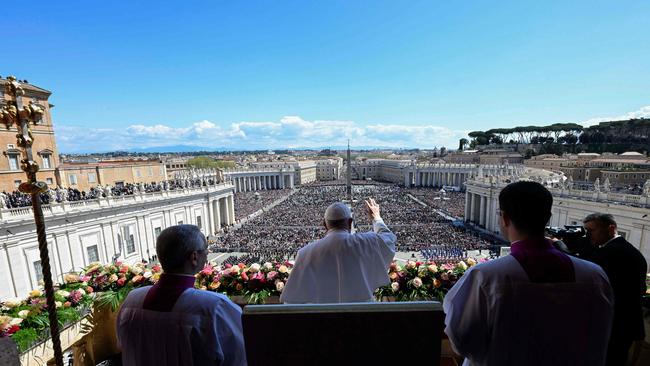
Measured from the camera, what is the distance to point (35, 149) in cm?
2445

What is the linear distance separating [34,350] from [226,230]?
105 feet

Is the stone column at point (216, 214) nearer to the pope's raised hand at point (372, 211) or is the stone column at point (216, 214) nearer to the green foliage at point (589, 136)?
the pope's raised hand at point (372, 211)

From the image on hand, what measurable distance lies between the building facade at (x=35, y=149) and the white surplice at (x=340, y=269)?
91.7ft

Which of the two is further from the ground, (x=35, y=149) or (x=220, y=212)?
(x=35, y=149)

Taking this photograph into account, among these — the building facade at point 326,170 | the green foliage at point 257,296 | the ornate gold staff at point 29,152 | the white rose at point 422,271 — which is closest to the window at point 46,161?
the ornate gold staff at point 29,152

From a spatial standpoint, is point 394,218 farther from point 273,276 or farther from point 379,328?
point 379,328

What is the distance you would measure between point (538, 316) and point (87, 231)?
978 inches

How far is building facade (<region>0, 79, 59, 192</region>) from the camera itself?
73.0ft

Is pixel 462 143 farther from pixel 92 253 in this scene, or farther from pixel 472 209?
pixel 92 253

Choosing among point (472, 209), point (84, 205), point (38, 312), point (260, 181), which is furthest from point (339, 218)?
point (260, 181)

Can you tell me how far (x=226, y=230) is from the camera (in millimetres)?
35281

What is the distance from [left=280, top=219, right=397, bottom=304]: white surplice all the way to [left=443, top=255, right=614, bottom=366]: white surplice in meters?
1.51

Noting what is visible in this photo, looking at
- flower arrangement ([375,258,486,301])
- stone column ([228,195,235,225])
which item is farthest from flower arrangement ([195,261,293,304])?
stone column ([228,195,235,225])

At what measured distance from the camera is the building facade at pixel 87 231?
51.5ft
